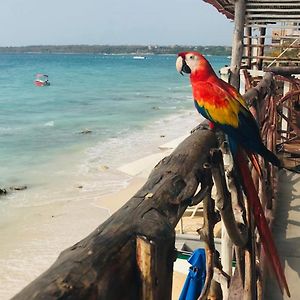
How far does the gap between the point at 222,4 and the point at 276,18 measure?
0.62 meters

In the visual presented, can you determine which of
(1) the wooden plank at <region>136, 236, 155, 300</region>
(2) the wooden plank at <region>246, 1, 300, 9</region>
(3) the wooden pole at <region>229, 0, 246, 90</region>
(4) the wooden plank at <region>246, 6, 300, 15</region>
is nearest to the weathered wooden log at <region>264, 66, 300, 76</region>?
(4) the wooden plank at <region>246, 6, 300, 15</region>

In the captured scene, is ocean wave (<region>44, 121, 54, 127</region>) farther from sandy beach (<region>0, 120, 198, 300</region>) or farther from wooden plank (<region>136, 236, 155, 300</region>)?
wooden plank (<region>136, 236, 155, 300</region>)

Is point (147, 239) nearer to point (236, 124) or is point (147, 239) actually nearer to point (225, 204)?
point (225, 204)

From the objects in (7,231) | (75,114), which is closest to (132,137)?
(75,114)

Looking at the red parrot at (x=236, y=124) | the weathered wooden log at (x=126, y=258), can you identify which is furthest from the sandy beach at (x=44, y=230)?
the weathered wooden log at (x=126, y=258)

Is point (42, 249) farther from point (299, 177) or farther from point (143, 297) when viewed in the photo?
point (143, 297)

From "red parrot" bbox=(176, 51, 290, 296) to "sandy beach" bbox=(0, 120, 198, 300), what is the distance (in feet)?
21.9

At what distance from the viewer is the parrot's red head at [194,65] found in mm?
2189

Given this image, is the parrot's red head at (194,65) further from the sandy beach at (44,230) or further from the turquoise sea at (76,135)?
Result: the turquoise sea at (76,135)

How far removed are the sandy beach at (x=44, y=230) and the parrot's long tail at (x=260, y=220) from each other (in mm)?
6723

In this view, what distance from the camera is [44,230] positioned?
1060 cm

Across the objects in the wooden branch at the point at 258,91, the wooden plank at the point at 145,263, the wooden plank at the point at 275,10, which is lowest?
the wooden plank at the point at 145,263

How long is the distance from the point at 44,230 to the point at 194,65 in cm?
903

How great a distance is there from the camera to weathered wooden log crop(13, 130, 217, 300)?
A: 0.69 metres
